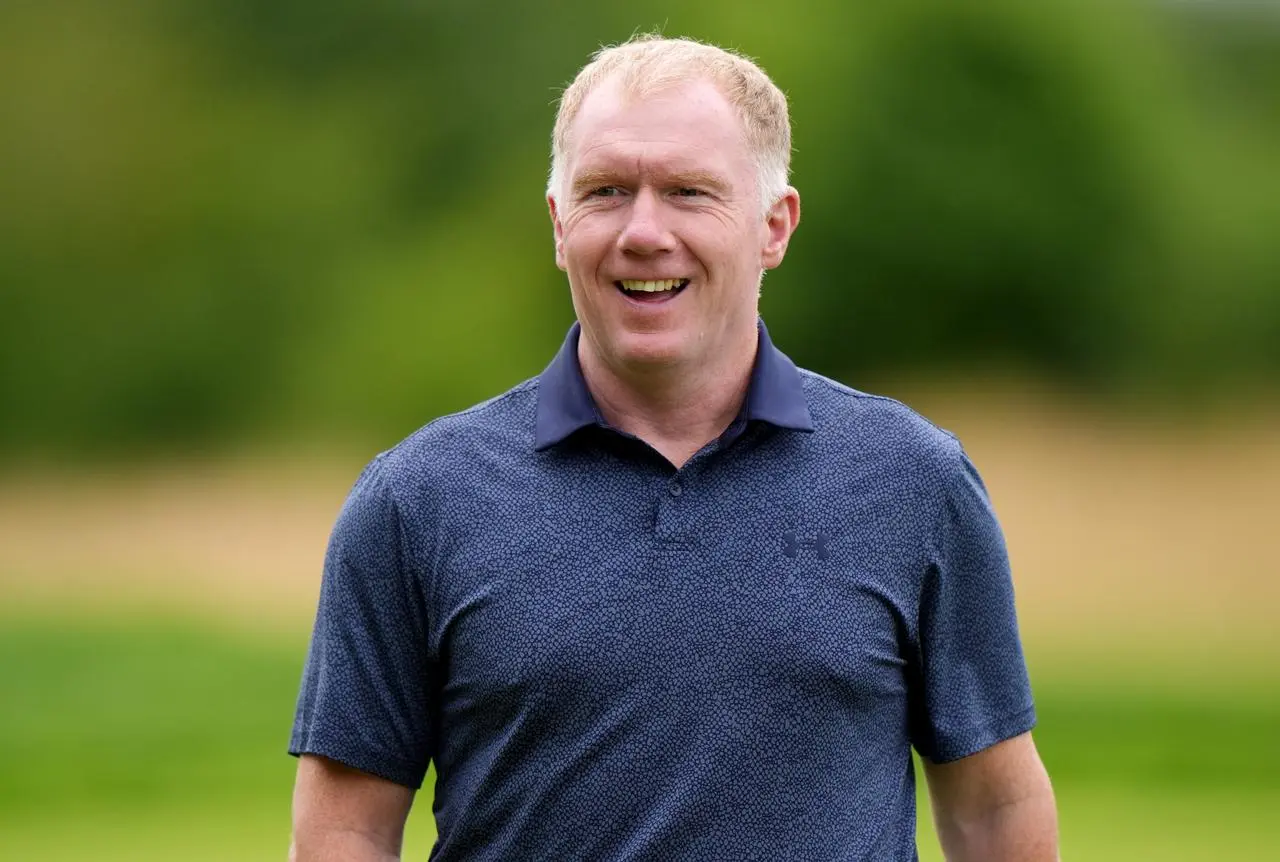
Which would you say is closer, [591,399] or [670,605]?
[670,605]

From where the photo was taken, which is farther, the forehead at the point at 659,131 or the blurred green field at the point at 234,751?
the blurred green field at the point at 234,751

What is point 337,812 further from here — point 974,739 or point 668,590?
point 974,739

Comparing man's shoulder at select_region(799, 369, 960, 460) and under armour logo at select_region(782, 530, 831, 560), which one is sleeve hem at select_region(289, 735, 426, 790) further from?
man's shoulder at select_region(799, 369, 960, 460)

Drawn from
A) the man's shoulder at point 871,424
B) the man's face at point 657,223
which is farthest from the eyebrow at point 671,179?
the man's shoulder at point 871,424

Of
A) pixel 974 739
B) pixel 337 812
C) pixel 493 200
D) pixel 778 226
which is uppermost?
pixel 493 200

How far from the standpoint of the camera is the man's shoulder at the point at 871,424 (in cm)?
250

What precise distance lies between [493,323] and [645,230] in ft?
57.0

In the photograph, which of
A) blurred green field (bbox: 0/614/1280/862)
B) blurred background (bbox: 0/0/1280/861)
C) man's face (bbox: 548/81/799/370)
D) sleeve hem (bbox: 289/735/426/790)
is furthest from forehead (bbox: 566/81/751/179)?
blurred background (bbox: 0/0/1280/861)

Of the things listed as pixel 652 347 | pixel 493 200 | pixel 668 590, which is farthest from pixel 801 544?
pixel 493 200

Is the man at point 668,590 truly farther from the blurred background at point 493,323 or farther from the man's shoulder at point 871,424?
the blurred background at point 493,323

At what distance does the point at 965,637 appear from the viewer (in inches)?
97.9

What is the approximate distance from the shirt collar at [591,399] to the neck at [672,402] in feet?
0.09

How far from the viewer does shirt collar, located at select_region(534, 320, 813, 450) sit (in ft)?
8.03

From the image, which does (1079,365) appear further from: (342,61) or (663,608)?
(663,608)
